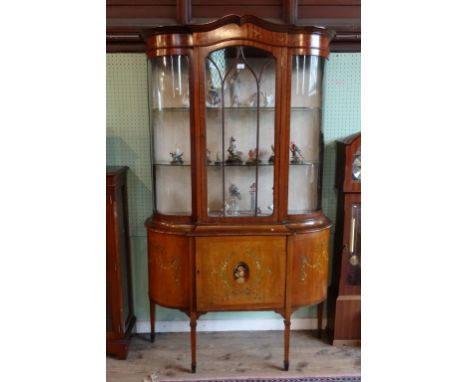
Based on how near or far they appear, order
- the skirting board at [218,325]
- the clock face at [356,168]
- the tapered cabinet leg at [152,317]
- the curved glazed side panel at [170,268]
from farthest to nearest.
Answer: the skirting board at [218,325]
the tapered cabinet leg at [152,317]
the clock face at [356,168]
the curved glazed side panel at [170,268]

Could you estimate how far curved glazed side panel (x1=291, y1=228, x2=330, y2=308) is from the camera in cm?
204

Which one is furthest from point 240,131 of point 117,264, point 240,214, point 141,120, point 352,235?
point 117,264

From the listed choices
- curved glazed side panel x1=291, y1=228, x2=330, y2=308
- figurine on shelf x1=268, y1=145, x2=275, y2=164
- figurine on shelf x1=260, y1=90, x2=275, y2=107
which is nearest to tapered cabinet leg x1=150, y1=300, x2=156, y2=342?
curved glazed side panel x1=291, y1=228, x2=330, y2=308

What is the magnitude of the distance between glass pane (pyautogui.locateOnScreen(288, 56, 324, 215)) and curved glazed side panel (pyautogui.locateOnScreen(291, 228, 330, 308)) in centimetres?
16

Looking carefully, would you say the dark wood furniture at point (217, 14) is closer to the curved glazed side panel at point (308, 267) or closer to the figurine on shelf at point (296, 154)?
the figurine on shelf at point (296, 154)

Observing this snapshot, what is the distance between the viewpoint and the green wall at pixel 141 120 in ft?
7.23

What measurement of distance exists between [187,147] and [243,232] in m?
0.53

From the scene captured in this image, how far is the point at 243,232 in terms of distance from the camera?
196 cm

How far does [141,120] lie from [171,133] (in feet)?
1.00

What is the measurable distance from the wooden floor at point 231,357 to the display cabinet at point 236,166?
126 millimetres

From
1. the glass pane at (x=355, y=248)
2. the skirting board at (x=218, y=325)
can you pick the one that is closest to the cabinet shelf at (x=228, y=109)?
the glass pane at (x=355, y=248)

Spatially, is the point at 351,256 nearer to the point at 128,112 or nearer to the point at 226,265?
the point at 226,265
